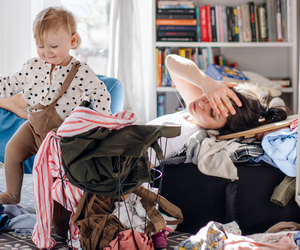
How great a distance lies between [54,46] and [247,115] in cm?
83

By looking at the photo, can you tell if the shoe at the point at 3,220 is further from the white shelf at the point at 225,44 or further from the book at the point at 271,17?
the book at the point at 271,17

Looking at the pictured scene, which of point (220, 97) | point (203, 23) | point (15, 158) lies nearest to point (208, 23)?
point (203, 23)

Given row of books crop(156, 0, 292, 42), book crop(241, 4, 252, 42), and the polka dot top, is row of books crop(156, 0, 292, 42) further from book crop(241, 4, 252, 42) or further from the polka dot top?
the polka dot top

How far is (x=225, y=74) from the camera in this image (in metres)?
2.26

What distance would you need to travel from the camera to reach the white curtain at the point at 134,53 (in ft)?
8.48

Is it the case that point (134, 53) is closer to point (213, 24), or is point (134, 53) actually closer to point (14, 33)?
point (213, 24)

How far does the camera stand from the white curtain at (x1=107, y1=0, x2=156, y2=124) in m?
2.58

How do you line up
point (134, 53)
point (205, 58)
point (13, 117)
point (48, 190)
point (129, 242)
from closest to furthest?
point (129, 242), point (48, 190), point (13, 117), point (205, 58), point (134, 53)

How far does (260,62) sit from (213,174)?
1.85 metres

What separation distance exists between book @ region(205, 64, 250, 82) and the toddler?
4.09ft

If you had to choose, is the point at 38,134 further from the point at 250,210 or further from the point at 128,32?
the point at 128,32

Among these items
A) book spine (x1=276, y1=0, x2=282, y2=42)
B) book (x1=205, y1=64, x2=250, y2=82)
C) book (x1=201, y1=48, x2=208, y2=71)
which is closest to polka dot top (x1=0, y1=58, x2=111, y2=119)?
book (x1=205, y1=64, x2=250, y2=82)

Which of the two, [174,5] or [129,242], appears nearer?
→ [129,242]

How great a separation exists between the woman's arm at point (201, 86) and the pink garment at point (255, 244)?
0.45 m
